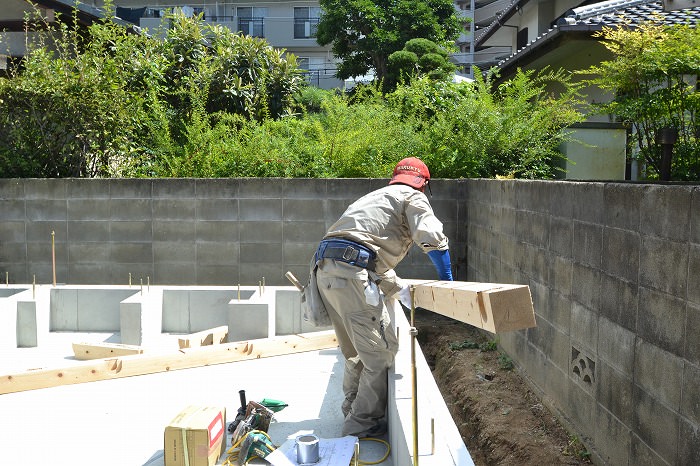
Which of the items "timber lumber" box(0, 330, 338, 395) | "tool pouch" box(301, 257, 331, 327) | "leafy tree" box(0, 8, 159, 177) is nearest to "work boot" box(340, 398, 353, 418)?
"tool pouch" box(301, 257, 331, 327)

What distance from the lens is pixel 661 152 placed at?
5.80 metres

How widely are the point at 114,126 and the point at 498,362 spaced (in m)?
5.88

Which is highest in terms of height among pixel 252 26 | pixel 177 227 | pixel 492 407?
pixel 252 26

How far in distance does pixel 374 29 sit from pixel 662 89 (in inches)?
645

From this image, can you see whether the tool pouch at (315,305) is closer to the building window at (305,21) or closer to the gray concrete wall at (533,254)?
the gray concrete wall at (533,254)

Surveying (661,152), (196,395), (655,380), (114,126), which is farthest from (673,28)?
(114,126)

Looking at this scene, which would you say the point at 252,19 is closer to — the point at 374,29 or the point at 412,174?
the point at 374,29

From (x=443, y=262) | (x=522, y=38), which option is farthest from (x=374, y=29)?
(x=443, y=262)

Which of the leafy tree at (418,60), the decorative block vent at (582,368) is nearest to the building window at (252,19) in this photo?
the leafy tree at (418,60)

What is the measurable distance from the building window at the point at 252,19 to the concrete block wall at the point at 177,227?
69.7ft

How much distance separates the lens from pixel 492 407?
5059 mm

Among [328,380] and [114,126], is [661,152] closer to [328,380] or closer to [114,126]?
[328,380]

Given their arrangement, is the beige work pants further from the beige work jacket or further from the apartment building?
the apartment building

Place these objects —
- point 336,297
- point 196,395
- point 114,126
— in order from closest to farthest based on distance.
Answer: point 336,297, point 196,395, point 114,126
